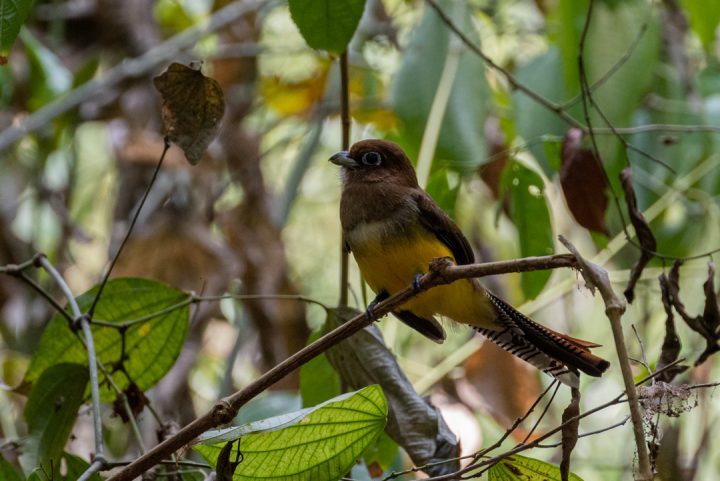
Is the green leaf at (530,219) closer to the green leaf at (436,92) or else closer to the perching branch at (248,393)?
the green leaf at (436,92)

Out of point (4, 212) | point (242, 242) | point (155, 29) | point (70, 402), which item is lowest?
point (70, 402)

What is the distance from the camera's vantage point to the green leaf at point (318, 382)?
218 cm

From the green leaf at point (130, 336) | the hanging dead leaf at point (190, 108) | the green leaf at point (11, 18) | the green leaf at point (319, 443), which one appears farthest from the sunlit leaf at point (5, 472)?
the green leaf at point (11, 18)

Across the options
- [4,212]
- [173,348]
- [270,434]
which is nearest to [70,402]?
[173,348]

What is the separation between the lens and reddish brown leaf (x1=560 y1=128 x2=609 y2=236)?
2.05 meters

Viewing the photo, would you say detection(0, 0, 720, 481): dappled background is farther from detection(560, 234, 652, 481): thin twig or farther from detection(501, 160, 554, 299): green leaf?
detection(560, 234, 652, 481): thin twig

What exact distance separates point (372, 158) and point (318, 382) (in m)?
0.61

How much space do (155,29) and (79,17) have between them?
0.34m

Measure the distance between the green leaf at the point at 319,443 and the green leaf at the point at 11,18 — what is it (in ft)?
2.36

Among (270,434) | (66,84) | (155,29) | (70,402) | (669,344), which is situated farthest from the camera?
(155,29)

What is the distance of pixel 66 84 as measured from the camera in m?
3.39

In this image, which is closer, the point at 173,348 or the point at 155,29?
the point at 173,348

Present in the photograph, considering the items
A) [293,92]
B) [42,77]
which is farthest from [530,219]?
[293,92]

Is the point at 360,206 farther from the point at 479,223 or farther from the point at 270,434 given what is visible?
the point at 479,223
